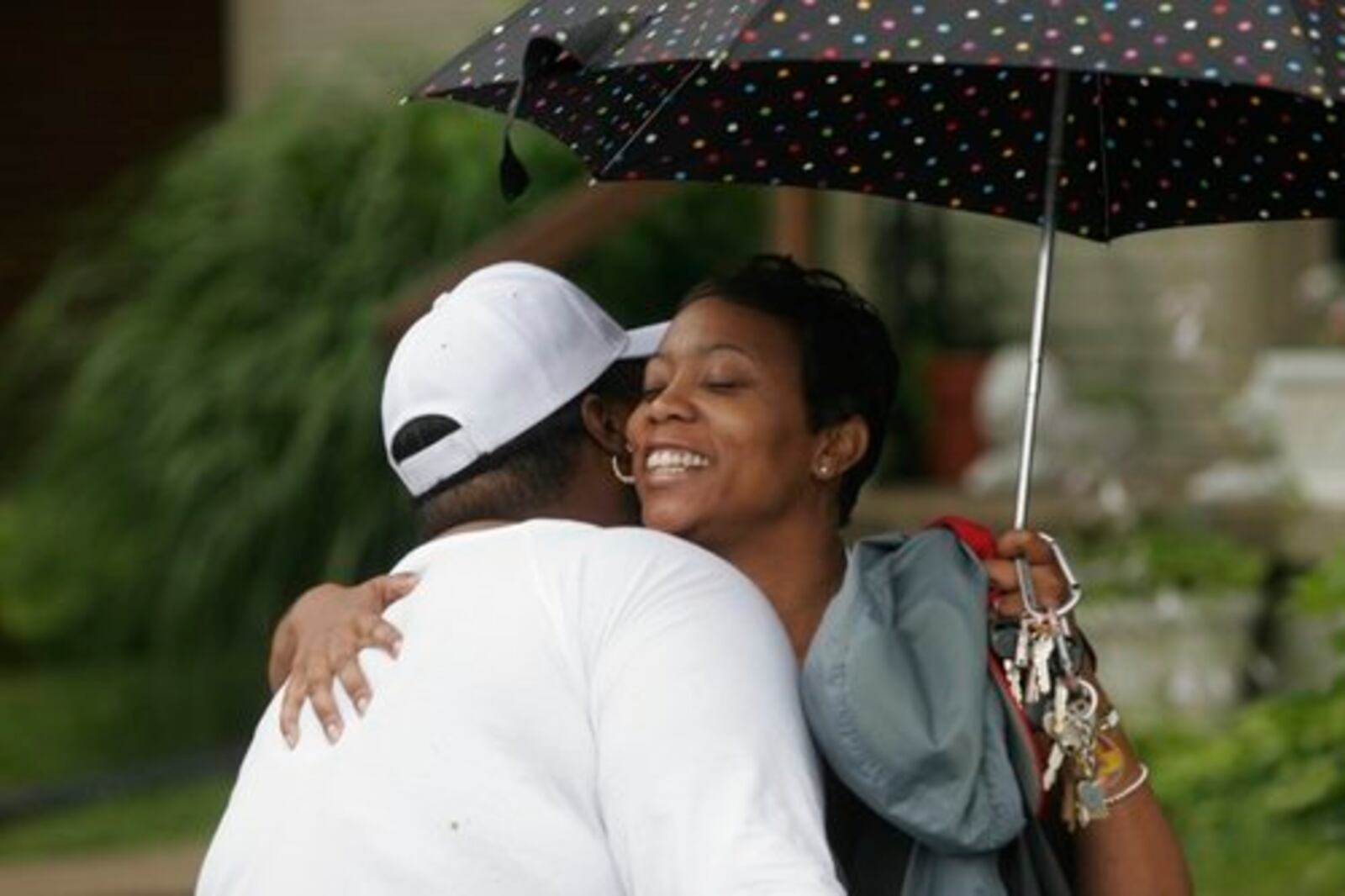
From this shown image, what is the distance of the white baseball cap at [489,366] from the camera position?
3.64 metres

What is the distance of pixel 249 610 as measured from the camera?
1165cm

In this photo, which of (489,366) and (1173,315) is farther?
(1173,315)

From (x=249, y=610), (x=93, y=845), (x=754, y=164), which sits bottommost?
(x=249, y=610)

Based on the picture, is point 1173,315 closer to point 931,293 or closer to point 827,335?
point 931,293

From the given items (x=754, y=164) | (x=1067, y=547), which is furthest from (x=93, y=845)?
(x=754, y=164)

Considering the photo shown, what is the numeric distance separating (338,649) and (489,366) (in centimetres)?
38

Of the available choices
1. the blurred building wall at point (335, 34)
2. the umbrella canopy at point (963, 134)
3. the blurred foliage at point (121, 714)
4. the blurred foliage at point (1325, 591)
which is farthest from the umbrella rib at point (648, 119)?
the blurred building wall at point (335, 34)

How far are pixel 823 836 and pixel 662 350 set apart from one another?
30.3 inches

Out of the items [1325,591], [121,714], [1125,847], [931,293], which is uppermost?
[1125,847]

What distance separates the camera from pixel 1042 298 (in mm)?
3957

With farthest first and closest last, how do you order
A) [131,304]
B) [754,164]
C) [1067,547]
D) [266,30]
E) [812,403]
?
1. [266,30]
2. [131,304]
3. [1067,547]
4. [754,164]
5. [812,403]

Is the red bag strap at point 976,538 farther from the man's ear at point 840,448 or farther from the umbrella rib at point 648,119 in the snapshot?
the umbrella rib at point 648,119

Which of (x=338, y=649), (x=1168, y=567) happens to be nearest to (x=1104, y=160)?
(x=338, y=649)

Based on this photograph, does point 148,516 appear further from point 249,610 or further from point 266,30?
point 266,30
